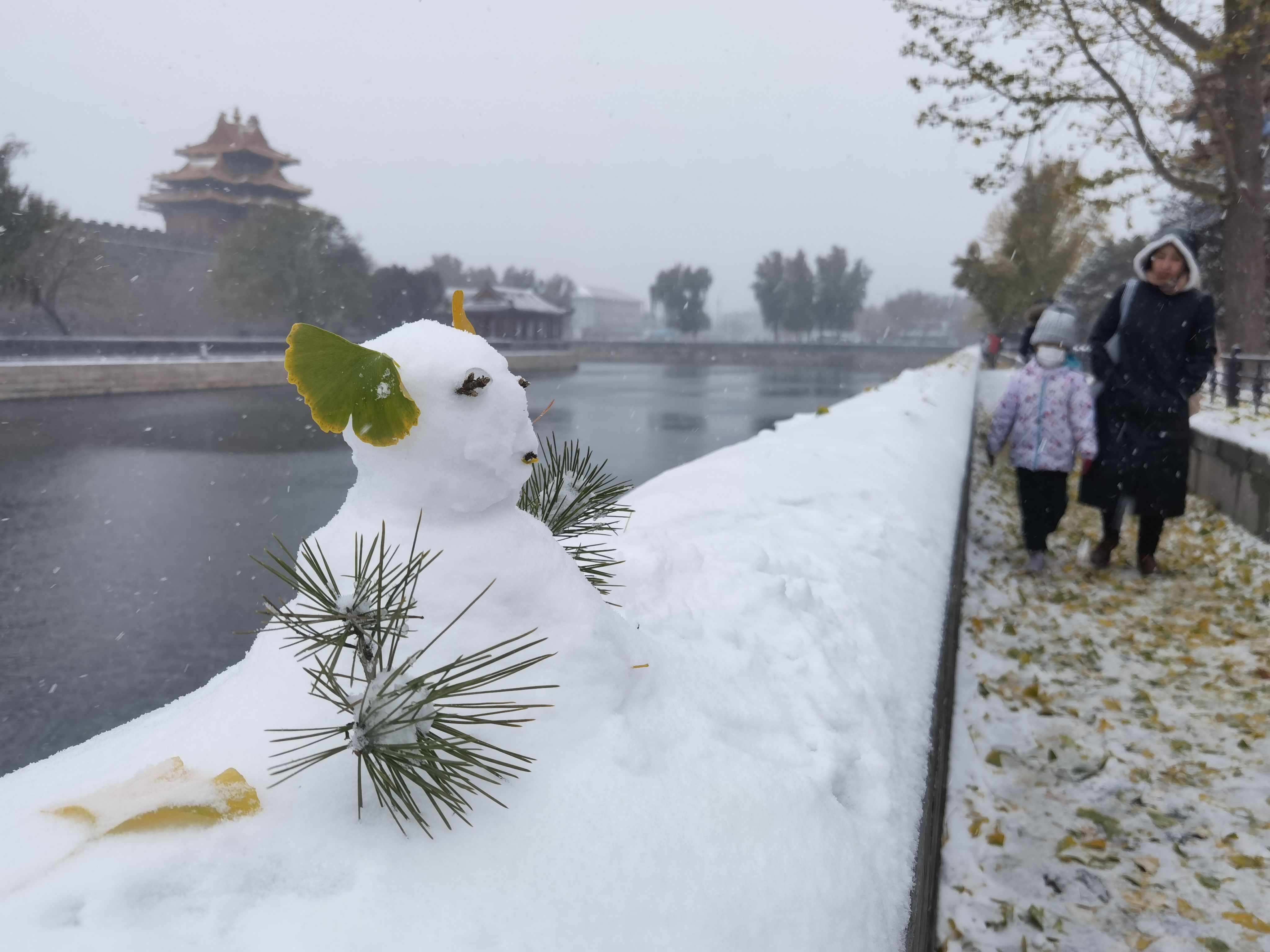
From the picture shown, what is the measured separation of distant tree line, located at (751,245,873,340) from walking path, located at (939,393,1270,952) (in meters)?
84.9

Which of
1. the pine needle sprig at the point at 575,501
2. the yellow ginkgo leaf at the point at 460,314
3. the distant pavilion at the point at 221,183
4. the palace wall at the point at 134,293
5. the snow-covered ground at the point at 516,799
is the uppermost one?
the distant pavilion at the point at 221,183

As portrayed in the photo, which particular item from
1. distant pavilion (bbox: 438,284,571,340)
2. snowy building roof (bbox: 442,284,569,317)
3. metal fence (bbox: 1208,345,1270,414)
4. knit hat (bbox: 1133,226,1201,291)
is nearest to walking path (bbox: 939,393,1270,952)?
knit hat (bbox: 1133,226,1201,291)

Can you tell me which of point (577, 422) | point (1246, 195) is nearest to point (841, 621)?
point (1246, 195)

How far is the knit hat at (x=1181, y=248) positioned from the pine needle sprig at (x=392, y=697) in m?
4.35

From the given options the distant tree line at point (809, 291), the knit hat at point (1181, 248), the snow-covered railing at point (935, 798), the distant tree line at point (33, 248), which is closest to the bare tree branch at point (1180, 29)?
the knit hat at point (1181, 248)

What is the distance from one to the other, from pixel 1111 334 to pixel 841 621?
3.33 metres

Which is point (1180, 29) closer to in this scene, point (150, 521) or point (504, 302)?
point (150, 521)

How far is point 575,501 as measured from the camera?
78.4 inches

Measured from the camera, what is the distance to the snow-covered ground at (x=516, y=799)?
3.17 ft

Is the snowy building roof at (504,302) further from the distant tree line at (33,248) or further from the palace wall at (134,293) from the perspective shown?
the distant tree line at (33,248)

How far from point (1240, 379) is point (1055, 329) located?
18.3ft

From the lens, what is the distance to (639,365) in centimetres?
6094

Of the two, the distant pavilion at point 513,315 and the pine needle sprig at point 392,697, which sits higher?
the distant pavilion at point 513,315

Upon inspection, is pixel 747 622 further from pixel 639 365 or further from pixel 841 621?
pixel 639 365
